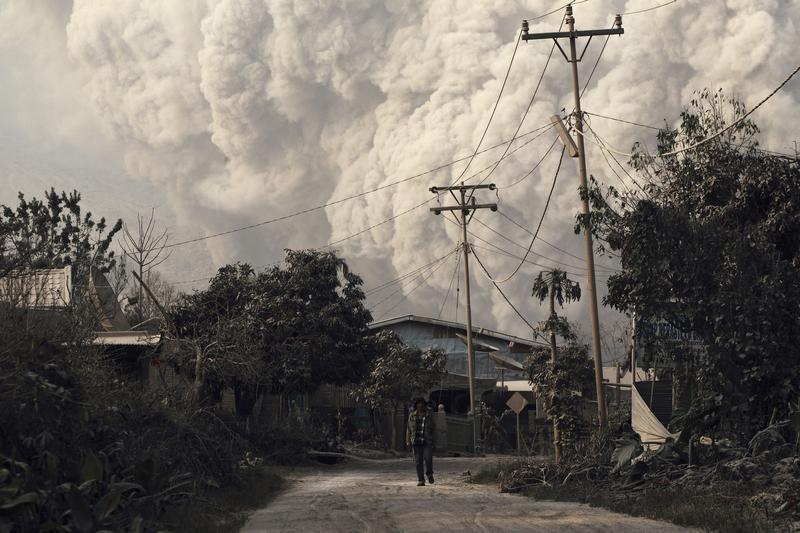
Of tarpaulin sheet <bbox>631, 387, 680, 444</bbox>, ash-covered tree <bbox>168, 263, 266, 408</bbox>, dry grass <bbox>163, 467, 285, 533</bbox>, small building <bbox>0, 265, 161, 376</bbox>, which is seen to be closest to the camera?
small building <bbox>0, 265, 161, 376</bbox>

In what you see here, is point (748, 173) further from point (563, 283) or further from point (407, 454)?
point (407, 454)

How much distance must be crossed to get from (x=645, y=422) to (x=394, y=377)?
837 inches

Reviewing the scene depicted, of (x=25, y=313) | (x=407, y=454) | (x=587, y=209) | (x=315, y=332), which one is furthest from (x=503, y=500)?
(x=407, y=454)

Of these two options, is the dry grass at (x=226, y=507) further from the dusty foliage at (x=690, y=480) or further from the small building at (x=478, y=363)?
the small building at (x=478, y=363)

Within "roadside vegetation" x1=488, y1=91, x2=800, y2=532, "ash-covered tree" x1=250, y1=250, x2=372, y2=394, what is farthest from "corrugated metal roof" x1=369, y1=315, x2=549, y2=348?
"roadside vegetation" x1=488, y1=91, x2=800, y2=532

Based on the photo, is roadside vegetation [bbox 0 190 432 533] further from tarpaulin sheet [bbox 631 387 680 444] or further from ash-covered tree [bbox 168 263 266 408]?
tarpaulin sheet [bbox 631 387 680 444]

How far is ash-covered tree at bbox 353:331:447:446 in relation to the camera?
42844 millimetres

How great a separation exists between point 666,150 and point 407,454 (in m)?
22.3

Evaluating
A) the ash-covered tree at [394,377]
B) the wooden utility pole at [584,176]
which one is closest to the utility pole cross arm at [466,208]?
the ash-covered tree at [394,377]

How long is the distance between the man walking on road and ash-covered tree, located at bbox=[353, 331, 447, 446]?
2051 centimetres

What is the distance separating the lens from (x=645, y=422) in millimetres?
22344

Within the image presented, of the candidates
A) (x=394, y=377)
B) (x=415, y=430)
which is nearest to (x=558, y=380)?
(x=415, y=430)

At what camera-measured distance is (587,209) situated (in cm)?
2111

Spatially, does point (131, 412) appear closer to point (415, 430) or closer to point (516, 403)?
point (415, 430)
